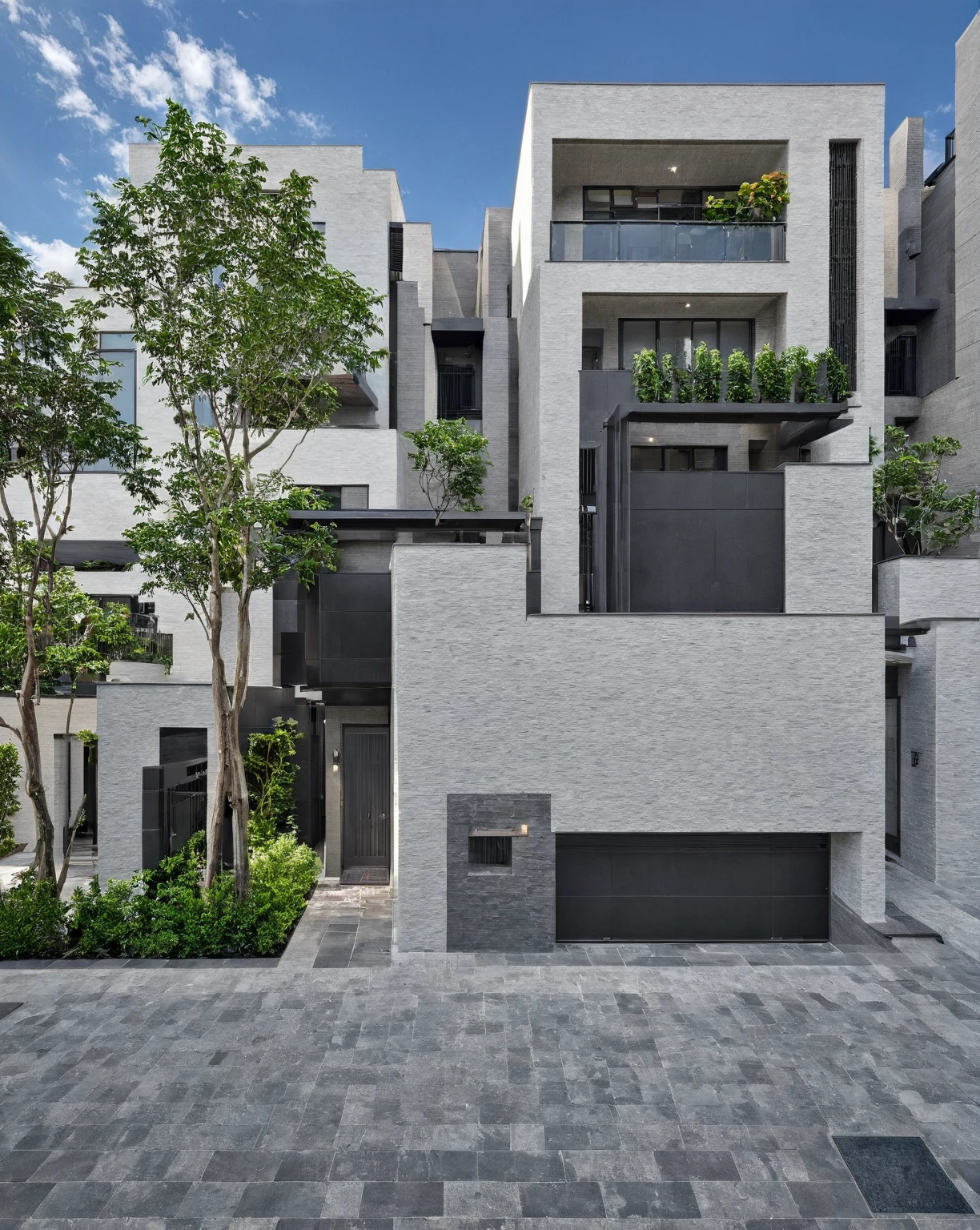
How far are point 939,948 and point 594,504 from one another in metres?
9.74

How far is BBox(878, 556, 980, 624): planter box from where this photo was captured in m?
14.5

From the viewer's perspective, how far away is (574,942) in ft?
37.2

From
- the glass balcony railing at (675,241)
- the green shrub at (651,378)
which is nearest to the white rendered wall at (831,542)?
the green shrub at (651,378)

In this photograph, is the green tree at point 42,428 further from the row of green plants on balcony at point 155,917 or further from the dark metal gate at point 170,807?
the dark metal gate at point 170,807

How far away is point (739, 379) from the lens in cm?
1323

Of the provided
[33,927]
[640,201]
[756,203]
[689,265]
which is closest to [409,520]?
[689,265]

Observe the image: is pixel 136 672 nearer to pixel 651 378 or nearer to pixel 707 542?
pixel 707 542

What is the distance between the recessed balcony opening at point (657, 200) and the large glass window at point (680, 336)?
1.50 metres

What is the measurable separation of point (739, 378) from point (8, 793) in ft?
62.5

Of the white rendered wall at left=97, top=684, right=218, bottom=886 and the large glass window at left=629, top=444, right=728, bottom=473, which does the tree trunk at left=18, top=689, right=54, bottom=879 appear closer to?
the white rendered wall at left=97, top=684, right=218, bottom=886

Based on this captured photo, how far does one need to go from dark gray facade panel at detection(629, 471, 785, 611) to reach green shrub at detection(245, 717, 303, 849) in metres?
7.88

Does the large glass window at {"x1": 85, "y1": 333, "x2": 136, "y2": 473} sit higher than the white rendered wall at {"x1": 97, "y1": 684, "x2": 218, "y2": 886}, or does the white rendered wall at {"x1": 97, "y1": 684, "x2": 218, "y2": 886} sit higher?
the large glass window at {"x1": 85, "y1": 333, "x2": 136, "y2": 473}

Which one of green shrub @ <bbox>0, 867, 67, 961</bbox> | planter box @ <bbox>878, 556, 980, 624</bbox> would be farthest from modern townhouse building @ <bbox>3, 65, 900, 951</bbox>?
planter box @ <bbox>878, 556, 980, 624</bbox>

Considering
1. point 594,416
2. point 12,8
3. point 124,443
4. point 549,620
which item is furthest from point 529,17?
point 549,620
